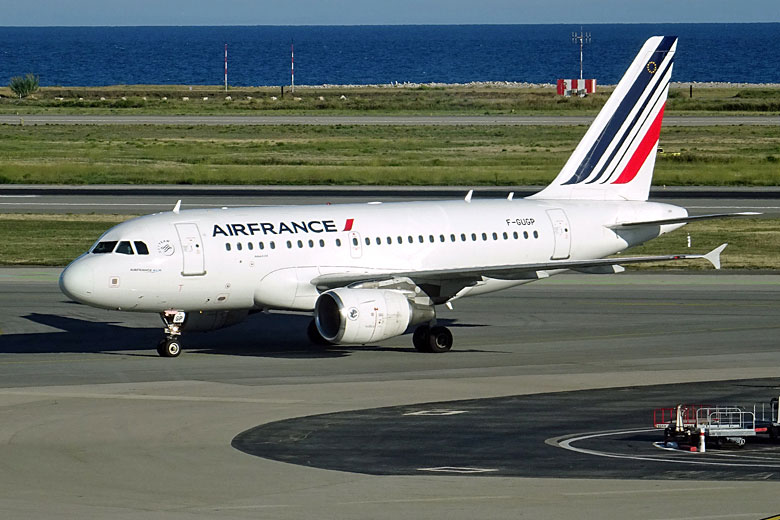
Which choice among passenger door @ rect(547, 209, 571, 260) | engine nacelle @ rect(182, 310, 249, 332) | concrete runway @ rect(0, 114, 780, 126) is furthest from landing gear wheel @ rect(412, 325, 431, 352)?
concrete runway @ rect(0, 114, 780, 126)

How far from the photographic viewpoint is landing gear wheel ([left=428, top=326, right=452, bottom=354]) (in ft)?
136

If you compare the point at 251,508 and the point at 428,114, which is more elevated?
the point at 428,114

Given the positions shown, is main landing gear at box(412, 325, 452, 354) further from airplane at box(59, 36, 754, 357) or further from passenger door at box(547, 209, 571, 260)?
passenger door at box(547, 209, 571, 260)

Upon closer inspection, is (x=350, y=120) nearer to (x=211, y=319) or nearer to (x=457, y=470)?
(x=211, y=319)

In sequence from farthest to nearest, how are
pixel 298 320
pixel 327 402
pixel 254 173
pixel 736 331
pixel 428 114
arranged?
pixel 428 114, pixel 254 173, pixel 298 320, pixel 736 331, pixel 327 402

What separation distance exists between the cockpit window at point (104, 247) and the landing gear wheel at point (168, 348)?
339 cm

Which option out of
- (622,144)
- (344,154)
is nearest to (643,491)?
(622,144)

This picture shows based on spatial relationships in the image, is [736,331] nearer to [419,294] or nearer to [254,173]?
[419,294]

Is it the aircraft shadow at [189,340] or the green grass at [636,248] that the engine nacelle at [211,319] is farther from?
the green grass at [636,248]

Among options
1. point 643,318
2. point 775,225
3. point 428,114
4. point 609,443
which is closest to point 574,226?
point 643,318

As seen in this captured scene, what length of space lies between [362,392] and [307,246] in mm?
7289

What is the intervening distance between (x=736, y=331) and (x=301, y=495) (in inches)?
973

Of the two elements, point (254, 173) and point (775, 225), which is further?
point (254, 173)

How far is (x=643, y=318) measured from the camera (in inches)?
1864
